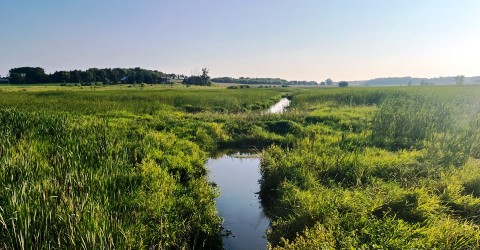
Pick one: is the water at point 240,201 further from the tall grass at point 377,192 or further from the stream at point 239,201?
the tall grass at point 377,192

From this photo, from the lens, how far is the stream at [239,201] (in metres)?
7.28

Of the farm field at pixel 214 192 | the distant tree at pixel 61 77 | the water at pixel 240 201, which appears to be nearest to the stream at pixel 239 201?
the water at pixel 240 201

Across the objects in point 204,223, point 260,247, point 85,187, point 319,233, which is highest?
point 85,187

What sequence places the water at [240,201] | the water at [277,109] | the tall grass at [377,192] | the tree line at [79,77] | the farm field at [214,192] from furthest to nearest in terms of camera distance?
the tree line at [79,77] < the water at [277,109] < the water at [240,201] < the tall grass at [377,192] < the farm field at [214,192]

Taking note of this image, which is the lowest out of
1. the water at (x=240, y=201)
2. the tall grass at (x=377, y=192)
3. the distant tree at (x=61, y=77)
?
the water at (x=240, y=201)

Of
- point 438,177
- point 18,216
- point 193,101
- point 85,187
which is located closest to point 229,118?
point 193,101

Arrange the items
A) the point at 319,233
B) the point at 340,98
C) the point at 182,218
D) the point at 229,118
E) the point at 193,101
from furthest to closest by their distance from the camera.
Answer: the point at 340,98 < the point at 193,101 < the point at 229,118 < the point at 182,218 < the point at 319,233

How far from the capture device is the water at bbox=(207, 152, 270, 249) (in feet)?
23.9

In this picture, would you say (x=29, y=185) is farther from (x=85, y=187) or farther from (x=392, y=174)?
(x=392, y=174)

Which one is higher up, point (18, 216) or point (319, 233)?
point (18, 216)

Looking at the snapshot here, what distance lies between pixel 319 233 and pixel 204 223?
8.76ft

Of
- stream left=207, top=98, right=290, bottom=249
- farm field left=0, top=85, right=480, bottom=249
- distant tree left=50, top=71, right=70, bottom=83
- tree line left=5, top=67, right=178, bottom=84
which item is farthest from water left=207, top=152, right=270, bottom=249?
distant tree left=50, top=71, right=70, bottom=83

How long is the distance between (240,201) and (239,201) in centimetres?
3

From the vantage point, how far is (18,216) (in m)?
4.30
